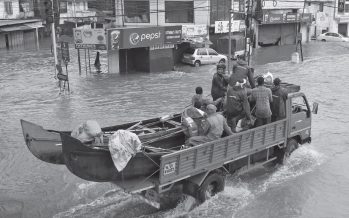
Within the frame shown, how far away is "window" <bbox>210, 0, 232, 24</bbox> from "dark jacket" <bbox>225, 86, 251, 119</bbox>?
26.6 metres

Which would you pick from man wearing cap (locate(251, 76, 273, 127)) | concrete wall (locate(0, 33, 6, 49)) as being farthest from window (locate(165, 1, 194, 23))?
man wearing cap (locate(251, 76, 273, 127))

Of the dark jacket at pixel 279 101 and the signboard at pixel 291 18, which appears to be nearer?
the dark jacket at pixel 279 101

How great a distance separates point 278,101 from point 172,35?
57.8 ft

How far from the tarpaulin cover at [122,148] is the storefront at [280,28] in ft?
112

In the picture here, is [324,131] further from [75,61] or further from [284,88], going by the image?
[75,61]

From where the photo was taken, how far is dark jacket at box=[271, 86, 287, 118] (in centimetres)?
1030

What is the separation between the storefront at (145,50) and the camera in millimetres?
25078

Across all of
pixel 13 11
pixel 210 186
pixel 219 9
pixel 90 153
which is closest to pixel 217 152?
pixel 210 186

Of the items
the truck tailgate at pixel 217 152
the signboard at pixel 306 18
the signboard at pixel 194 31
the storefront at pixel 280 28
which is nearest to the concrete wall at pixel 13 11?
the signboard at pixel 194 31

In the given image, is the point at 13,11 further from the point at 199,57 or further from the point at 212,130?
the point at 212,130

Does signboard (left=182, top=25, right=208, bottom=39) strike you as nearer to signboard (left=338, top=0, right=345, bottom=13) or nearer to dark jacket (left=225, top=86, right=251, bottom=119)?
dark jacket (left=225, top=86, right=251, bottom=119)

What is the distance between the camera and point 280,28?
141 feet

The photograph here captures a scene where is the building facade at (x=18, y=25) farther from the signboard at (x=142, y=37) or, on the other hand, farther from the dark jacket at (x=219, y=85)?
the dark jacket at (x=219, y=85)

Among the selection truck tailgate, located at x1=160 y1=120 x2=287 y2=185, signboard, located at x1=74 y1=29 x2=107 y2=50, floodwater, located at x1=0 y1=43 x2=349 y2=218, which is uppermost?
signboard, located at x1=74 y1=29 x2=107 y2=50
